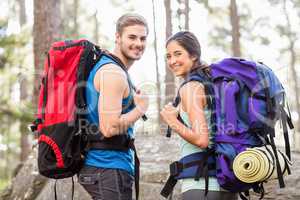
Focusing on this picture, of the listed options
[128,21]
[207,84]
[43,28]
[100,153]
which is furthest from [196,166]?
[43,28]

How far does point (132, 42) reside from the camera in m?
3.38

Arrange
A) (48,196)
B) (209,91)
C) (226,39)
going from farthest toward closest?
(226,39)
(48,196)
(209,91)

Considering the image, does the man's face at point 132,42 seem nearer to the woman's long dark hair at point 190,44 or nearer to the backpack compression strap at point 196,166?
the woman's long dark hair at point 190,44

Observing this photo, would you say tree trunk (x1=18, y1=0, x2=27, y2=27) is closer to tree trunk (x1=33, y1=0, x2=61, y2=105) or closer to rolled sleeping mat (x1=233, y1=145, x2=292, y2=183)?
tree trunk (x1=33, y1=0, x2=61, y2=105)

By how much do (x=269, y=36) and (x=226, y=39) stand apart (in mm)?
3231

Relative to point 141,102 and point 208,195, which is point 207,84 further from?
point 208,195

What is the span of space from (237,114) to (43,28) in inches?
255

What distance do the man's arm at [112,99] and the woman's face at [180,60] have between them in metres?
0.45

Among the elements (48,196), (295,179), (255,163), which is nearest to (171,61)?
(255,163)

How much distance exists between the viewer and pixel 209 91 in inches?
119

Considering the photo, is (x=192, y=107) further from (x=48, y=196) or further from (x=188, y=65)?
(x=48, y=196)

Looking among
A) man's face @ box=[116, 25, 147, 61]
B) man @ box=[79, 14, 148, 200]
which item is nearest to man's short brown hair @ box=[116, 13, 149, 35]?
man's face @ box=[116, 25, 147, 61]

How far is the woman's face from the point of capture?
325 cm

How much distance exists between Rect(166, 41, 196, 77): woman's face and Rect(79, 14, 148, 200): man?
35 cm
